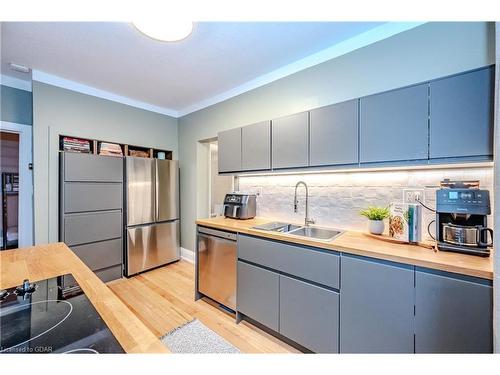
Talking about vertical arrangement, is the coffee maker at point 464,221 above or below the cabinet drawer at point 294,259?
above

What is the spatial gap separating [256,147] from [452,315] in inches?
75.2

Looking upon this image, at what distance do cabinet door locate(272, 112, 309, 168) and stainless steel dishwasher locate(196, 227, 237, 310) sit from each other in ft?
2.97

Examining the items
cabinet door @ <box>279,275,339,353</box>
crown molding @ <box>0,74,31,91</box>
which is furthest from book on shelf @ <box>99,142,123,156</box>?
cabinet door @ <box>279,275,339,353</box>

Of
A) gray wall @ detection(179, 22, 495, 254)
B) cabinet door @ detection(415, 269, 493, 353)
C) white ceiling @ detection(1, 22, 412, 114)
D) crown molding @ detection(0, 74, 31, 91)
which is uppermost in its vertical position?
white ceiling @ detection(1, 22, 412, 114)

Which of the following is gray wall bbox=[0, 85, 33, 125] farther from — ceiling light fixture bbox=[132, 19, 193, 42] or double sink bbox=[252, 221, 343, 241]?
double sink bbox=[252, 221, 343, 241]

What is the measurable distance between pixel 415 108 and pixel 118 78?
3.10 metres

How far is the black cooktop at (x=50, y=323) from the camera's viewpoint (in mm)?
589

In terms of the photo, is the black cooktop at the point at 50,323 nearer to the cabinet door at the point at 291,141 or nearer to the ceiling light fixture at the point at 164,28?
the ceiling light fixture at the point at 164,28

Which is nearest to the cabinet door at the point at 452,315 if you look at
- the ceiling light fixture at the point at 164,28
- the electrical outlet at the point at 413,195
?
the electrical outlet at the point at 413,195

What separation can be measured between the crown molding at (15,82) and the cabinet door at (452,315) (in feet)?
14.6

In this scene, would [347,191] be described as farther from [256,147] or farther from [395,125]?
[256,147]

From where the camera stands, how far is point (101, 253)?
2744 millimetres

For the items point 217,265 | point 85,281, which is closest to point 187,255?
point 217,265

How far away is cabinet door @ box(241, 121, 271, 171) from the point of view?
2.19 meters
